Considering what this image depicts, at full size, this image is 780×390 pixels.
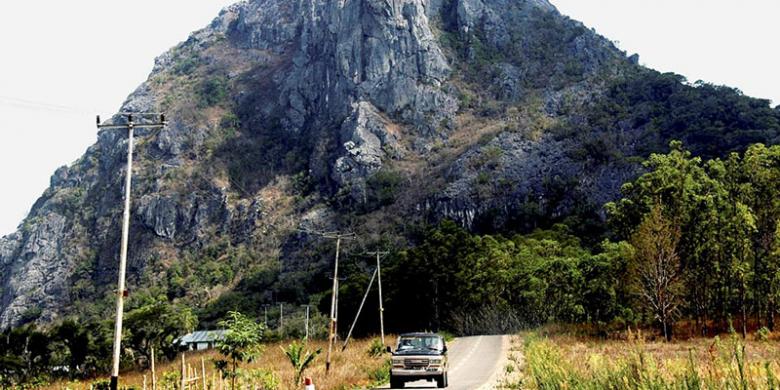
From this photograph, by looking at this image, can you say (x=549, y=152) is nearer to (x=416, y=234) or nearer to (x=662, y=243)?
(x=416, y=234)

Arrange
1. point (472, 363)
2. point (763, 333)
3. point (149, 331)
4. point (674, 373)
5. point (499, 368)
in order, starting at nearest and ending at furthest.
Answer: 1. point (674, 373)
2. point (763, 333)
3. point (499, 368)
4. point (472, 363)
5. point (149, 331)

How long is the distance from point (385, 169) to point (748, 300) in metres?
104

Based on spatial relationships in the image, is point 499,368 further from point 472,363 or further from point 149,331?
point 149,331

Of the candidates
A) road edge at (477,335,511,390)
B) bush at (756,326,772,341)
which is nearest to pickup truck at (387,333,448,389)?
road edge at (477,335,511,390)

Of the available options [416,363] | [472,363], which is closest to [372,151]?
[472,363]

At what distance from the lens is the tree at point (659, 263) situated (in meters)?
42.1

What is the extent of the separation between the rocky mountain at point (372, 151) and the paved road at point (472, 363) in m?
58.8

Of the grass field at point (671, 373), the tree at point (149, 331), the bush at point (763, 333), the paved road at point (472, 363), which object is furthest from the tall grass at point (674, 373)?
the tree at point (149, 331)

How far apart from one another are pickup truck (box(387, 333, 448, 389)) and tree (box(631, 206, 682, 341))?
22429mm

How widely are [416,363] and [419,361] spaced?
5.1 inches

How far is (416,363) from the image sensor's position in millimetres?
23406

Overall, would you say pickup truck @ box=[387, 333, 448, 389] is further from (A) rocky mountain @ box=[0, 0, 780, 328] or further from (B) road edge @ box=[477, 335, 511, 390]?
(A) rocky mountain @ box=[0, 0, 780, 328]

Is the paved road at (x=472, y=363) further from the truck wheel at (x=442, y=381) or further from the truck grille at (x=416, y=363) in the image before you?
the truck grille at (x=416, y=363)

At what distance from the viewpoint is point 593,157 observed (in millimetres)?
124312
